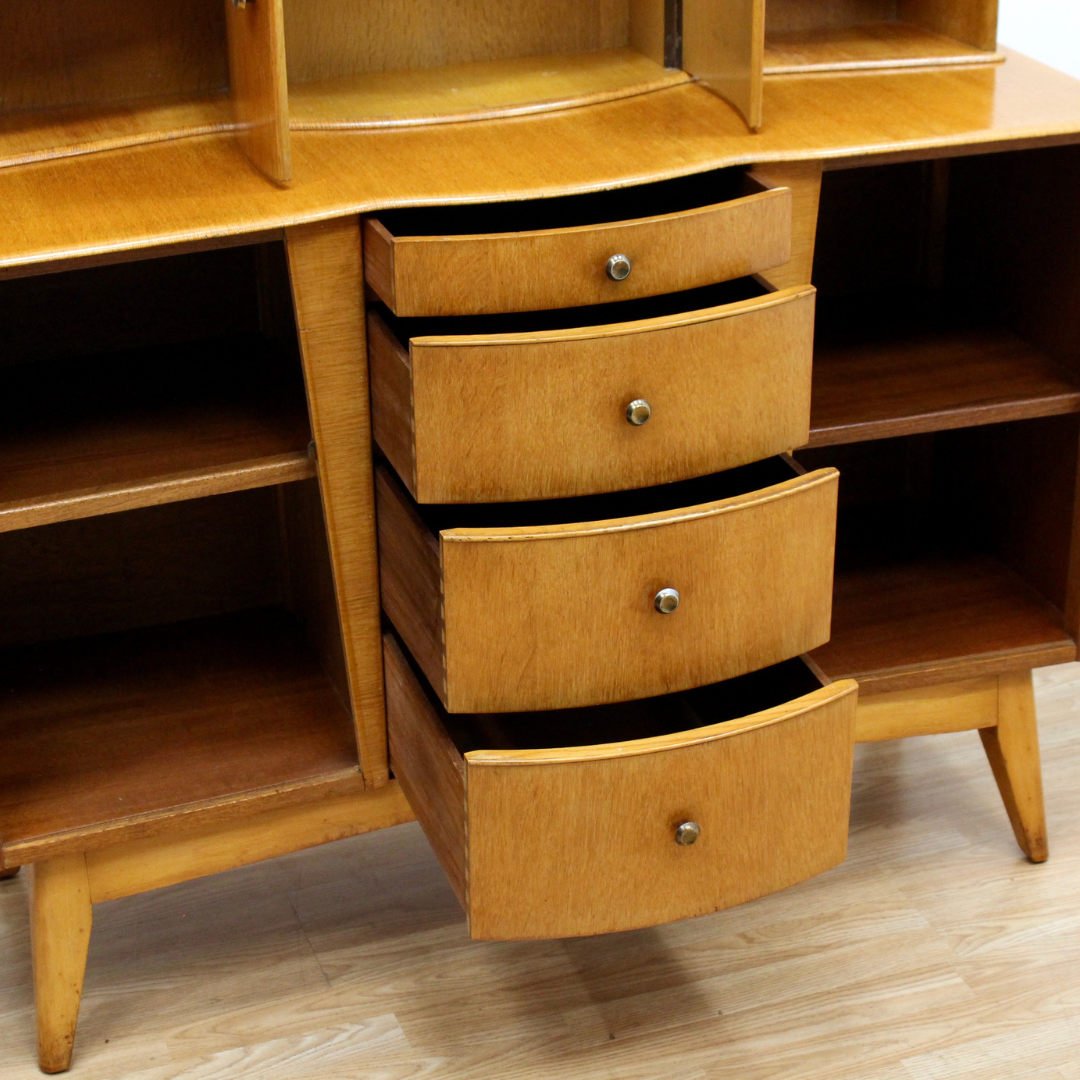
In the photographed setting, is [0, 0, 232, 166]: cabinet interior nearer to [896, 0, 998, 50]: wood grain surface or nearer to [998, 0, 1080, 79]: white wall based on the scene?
[896, 0, 998, 50]: wood grain surface

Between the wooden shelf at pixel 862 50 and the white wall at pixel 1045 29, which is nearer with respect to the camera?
the wooden shelf at pixel 862 50

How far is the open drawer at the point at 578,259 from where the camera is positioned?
1.23m

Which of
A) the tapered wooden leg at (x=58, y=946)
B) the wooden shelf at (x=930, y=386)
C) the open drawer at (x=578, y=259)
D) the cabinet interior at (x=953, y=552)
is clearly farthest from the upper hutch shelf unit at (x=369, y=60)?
the tapered wooden leg at (x=58, y=946)

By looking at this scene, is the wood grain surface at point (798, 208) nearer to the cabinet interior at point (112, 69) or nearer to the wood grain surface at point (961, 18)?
the wood grain surface at point (961, 18)

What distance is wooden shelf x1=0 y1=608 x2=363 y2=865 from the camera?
4.68 ft

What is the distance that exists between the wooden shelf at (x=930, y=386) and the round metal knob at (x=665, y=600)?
0.30m

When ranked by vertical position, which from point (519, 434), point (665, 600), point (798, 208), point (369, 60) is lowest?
point (665, 600)

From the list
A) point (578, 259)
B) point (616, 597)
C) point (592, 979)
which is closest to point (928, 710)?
point (592, 979)

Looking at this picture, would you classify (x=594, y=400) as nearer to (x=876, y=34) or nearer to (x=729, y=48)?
(x=729, y=48)

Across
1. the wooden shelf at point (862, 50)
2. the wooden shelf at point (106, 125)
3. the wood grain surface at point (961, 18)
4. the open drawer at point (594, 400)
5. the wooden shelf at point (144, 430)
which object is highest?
the wood grain surface at point (961, 18)

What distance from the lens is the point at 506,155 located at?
1.38m

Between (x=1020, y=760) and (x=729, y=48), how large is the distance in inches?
31.5

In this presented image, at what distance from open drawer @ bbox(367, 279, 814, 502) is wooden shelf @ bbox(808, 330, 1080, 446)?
8.3 inches

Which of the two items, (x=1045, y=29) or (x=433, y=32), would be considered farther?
(x=1045, y=29)
